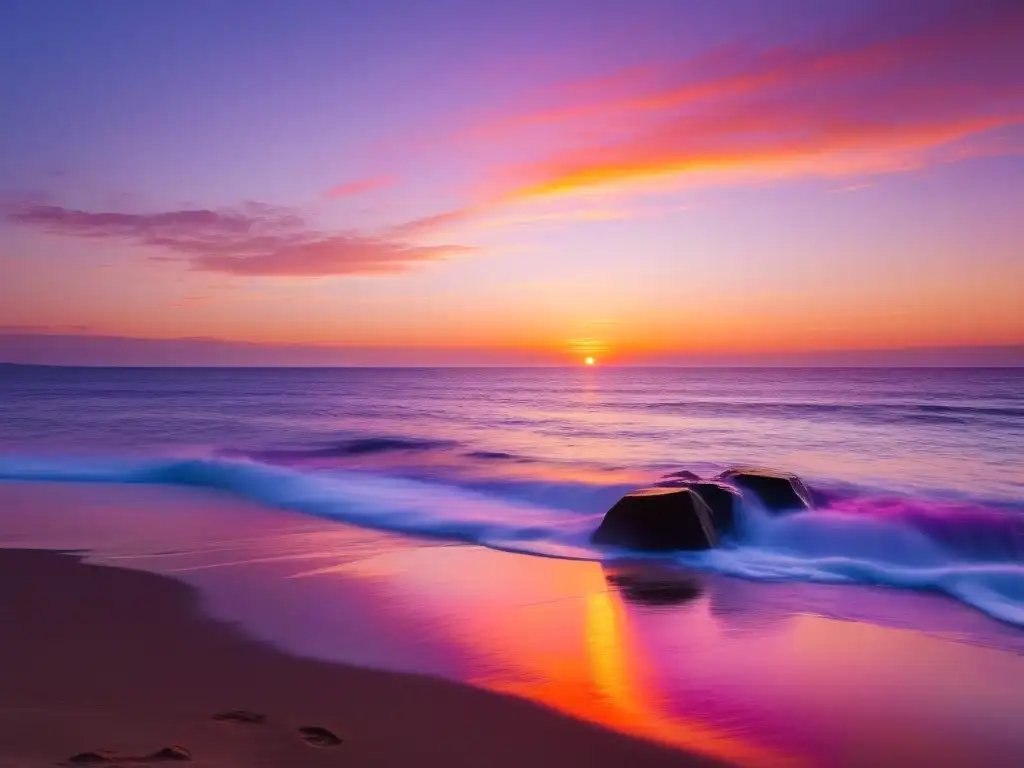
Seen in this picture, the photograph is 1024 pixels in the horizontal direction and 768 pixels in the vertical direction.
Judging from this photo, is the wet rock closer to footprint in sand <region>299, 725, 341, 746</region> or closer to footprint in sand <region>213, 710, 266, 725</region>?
footprint in sand <region>213, 710, 266, 725</region>

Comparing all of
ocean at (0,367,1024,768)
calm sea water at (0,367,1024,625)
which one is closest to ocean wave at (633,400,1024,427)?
calm sea water at (0,367,1024,625)

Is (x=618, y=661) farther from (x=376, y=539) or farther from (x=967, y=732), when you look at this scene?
(x=376, y=539)

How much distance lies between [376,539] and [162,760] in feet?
21.5

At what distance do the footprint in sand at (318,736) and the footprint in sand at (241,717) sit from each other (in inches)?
11.8

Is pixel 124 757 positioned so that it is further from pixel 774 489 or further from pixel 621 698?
pixel 774 489

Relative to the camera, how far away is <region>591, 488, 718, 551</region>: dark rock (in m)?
9.30

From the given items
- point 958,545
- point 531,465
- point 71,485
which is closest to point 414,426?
point 531,465

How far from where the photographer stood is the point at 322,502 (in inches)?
528

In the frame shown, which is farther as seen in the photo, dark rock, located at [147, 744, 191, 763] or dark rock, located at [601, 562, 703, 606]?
dark rock, located at [601, 562, 703, 606]

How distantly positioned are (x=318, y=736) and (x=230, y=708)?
71 centimetres

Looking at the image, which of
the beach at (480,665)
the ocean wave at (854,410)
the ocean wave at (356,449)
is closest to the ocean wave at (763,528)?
the beach at (480,665)

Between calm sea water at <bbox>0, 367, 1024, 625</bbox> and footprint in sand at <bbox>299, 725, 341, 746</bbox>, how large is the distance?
211 inches

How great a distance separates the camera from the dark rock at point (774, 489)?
11.1 metres

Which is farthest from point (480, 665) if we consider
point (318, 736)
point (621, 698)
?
point (318, 736)
